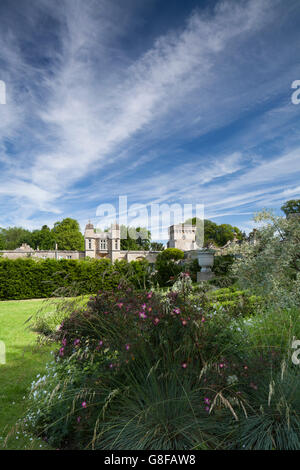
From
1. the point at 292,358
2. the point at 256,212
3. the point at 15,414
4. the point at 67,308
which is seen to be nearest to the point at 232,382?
the point at 292,358

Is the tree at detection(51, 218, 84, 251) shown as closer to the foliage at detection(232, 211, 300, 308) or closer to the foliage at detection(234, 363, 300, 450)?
the foliage at detection(232, 211, 300, 308)

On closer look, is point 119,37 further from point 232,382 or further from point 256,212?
point 232,382

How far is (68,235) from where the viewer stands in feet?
145

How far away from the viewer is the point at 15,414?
2.90m

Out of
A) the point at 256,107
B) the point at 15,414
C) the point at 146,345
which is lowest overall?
the point at 15,414

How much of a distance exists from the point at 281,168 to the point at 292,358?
195 inches

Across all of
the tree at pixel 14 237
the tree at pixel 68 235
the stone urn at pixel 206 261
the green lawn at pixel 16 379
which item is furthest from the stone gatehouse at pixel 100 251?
the green lawn at pixel 16 379

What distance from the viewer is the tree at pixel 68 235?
4369 cm

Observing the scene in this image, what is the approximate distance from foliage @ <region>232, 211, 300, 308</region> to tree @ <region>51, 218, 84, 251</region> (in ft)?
132

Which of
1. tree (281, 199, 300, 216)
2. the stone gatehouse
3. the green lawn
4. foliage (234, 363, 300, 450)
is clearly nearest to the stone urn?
the green lawn

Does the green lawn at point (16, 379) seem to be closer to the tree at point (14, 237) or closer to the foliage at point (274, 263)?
the foliage at point (274, 263)

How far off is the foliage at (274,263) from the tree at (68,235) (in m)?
40.3

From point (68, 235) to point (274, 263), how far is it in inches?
1647
